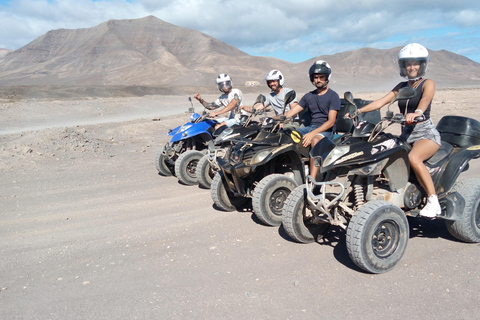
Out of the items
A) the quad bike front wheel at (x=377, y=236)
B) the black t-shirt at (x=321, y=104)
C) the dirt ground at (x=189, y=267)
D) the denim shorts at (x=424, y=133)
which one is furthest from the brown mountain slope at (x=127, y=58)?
the quad bike front wheel at (x=377, y=236)

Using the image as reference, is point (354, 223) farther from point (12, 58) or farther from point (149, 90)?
point (12, 58)

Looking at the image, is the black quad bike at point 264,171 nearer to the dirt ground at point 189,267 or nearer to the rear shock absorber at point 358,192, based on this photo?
the dirt ground at point 189,267

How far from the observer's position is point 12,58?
429ft

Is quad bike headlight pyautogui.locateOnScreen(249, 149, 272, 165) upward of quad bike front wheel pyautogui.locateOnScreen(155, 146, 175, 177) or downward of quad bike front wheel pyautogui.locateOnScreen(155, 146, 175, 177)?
upward

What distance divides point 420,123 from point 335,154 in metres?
1.18

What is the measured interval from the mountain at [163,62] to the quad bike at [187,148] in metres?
75.5

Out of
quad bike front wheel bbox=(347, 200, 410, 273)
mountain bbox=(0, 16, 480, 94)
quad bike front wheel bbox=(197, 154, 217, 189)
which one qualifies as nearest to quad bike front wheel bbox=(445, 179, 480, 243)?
quad bike front wheel bbox=(347, 200, 410, 273)

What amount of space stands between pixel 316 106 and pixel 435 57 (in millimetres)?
156121

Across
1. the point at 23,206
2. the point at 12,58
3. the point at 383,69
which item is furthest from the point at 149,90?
the point at 12,58

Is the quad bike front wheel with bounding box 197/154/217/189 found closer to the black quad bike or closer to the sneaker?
the black quad bike

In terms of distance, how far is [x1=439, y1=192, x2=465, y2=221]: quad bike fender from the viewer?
489 cm

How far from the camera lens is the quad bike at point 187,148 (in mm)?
8508

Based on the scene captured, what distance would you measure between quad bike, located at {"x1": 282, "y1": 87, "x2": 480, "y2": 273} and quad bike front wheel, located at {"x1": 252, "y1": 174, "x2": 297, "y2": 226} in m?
0.72

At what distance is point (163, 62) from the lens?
10819cm
